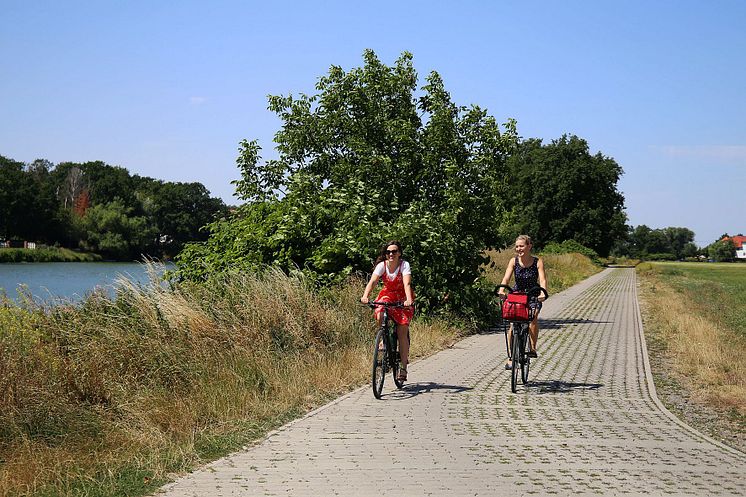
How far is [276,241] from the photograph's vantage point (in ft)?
55.8

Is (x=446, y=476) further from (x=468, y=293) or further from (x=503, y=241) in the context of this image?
(x=503, y=241)

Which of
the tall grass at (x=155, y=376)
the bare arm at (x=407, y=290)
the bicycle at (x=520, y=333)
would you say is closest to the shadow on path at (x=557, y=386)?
the bicycle at (x=520, y=333)

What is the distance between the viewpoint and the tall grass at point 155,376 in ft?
22.7

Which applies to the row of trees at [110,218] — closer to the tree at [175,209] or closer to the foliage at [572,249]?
the tree at [175,209]

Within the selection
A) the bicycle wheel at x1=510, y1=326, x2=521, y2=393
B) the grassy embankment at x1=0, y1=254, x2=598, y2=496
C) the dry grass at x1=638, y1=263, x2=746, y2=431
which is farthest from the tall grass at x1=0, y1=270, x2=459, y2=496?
the dry grass at x1=638, y1=263, x2=746, y2=431

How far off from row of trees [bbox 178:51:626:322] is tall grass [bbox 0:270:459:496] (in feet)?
12.4

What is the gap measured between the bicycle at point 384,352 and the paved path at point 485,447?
200mm

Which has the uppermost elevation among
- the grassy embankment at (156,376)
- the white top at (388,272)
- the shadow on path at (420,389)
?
the white top at (388,272)

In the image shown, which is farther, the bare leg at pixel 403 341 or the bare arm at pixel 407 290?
the bare leg at pixel 403 341

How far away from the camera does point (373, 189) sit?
700 inches

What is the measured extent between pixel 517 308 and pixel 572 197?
82.5 m

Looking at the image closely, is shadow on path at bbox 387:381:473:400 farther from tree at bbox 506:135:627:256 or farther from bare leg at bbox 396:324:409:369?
tree at bbox 506:135:627:256

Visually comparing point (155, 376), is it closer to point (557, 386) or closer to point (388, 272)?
point (388, 272)

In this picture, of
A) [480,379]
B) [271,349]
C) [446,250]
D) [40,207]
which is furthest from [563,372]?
[40,207]
